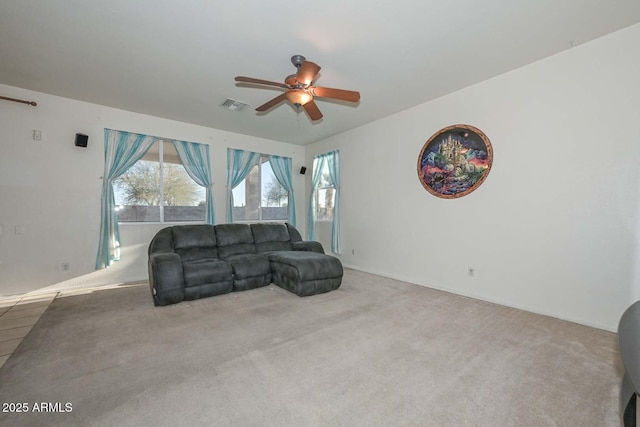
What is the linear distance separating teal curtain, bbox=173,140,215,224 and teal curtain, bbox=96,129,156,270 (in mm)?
704

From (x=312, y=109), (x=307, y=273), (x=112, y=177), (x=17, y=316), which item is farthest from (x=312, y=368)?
(x=112, y=177)

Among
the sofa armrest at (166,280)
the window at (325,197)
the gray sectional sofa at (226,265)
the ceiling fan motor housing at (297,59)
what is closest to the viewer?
the ceiling fan motor housing at (297,59)

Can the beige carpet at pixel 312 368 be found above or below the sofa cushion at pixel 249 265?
below

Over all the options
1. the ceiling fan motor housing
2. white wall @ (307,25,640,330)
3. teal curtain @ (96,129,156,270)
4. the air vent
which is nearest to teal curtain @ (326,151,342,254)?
white wall @ (307,25,640,330)

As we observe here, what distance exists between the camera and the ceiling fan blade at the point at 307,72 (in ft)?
7.47

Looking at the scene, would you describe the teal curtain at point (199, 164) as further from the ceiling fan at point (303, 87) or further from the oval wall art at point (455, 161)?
the oval wall art at point (455, 161)

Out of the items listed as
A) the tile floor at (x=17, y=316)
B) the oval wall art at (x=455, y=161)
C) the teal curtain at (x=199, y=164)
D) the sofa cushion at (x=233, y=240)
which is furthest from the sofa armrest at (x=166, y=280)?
the oval wall art at (x=455, y=161)

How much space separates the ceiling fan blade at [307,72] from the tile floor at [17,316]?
325 centimetres

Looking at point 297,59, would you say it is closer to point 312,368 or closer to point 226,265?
point 226,265

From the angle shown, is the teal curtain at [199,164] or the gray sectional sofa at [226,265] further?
the teal curtain at [199,164]

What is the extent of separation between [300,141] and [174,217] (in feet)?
10.4

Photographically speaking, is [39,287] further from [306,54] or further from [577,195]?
[577,195]

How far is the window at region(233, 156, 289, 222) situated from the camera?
18.6 ft

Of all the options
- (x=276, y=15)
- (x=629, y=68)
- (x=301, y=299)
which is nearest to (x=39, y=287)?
(x=301, y=299)
